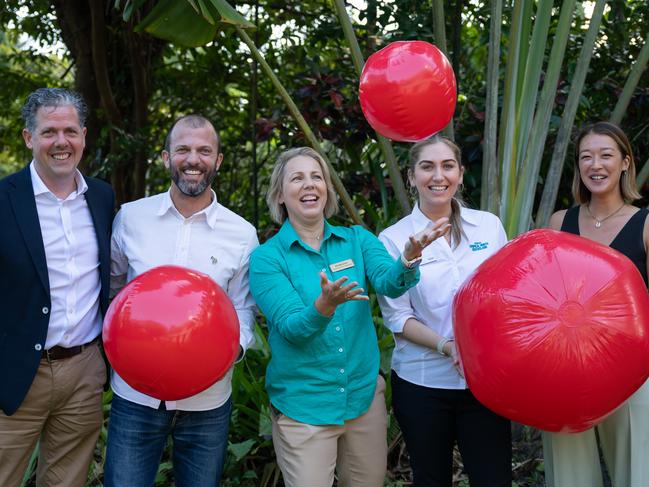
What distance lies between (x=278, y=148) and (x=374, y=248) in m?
3.66

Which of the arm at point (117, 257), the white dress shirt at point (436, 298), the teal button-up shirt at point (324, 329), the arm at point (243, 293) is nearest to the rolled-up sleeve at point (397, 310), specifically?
the white dress shirt at point (436, 298)

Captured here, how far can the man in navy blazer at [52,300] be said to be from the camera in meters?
2.77

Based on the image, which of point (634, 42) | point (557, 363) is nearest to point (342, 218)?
point (634, 42)

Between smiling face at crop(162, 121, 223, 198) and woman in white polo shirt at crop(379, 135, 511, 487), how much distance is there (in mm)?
824

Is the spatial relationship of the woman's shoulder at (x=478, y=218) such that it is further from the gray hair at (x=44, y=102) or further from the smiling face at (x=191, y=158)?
the gray hair at (x=44, y=102)

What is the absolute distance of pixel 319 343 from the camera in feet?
9.12

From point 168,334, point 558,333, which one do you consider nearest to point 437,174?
point 558,333

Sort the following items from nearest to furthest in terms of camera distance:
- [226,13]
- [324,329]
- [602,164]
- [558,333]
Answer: [558,333]
[324,329]
[602,164]
[226,13]

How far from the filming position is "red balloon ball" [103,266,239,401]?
93.7 inches

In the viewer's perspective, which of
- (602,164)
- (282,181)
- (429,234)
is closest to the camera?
(429,234)

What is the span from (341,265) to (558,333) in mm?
923

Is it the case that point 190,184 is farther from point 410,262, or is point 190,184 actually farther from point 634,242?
point 634,242

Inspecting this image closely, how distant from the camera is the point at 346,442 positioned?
2875 mm

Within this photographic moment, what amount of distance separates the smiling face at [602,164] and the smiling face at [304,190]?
3.82 feet
